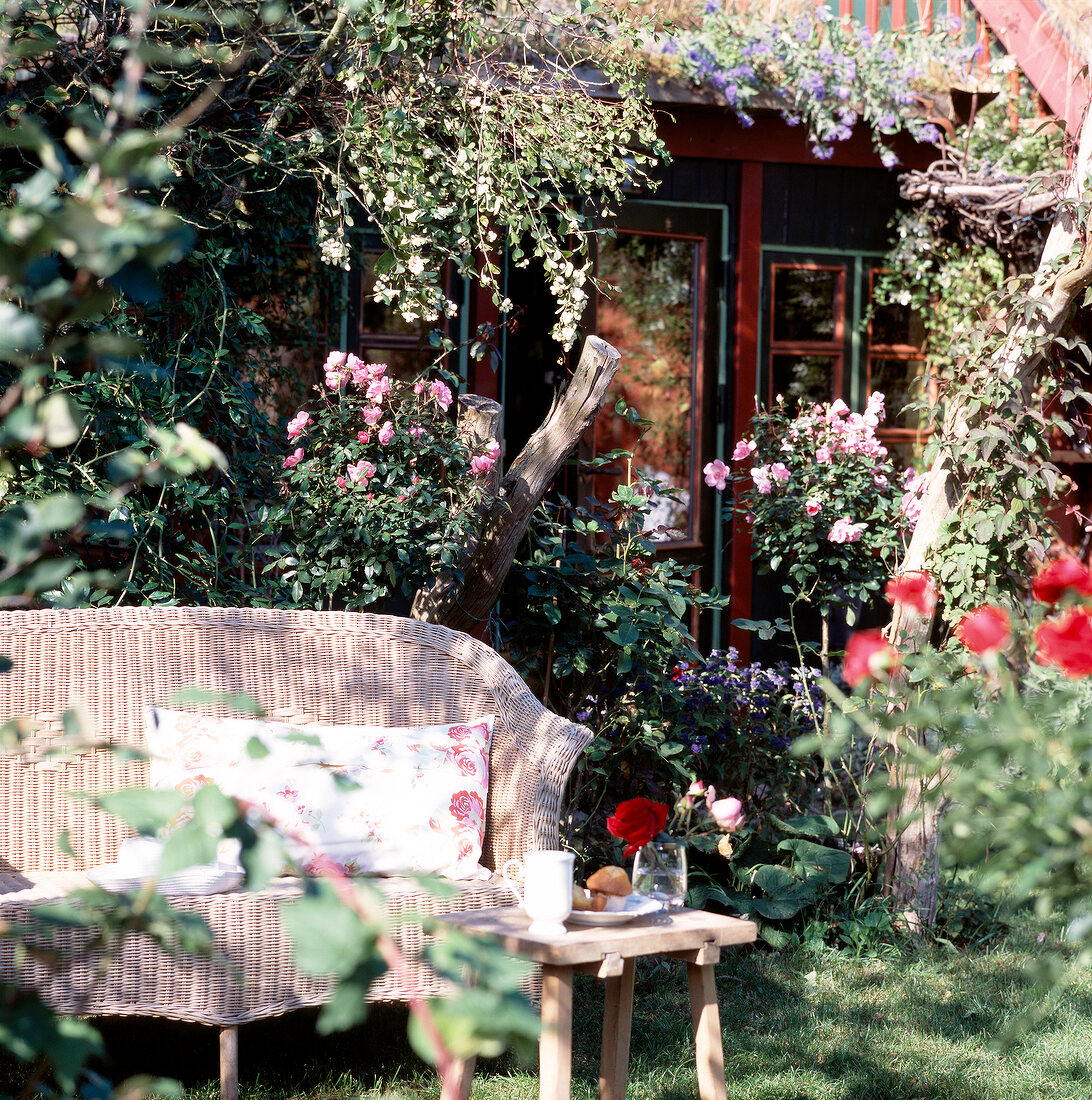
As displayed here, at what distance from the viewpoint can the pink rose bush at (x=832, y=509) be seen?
4.23m

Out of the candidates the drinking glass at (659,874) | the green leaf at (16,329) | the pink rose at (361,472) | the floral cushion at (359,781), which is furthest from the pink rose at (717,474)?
the green leaf at (16,329)

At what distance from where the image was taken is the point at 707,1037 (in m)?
2.51

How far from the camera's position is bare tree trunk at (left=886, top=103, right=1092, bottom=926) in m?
3.64

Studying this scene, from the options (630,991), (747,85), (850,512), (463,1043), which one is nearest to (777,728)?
(850,512)

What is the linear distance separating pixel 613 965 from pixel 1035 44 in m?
5.23

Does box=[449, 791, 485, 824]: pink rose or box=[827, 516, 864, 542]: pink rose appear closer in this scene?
box=[449, 791, 485, 824]: pink rose

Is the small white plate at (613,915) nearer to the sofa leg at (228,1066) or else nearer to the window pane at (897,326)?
the sofa leg at (228,1066)

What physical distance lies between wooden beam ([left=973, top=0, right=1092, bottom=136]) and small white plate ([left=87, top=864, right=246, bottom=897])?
500 centimetres

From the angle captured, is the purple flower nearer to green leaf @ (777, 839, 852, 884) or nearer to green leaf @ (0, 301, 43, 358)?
green leaf @ (777, 839, 852, 884)

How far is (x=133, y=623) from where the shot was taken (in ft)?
10.4

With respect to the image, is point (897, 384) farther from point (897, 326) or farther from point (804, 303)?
point (804, 303)

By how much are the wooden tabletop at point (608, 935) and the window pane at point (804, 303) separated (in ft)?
14.2

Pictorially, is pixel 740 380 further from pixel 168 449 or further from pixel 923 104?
pixel 168 449

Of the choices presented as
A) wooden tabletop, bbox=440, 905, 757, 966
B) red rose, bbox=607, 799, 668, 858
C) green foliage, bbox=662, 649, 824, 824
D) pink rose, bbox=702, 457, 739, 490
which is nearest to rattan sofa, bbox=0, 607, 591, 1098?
wooden tabletop, bbox=440, 905, 757, 966
